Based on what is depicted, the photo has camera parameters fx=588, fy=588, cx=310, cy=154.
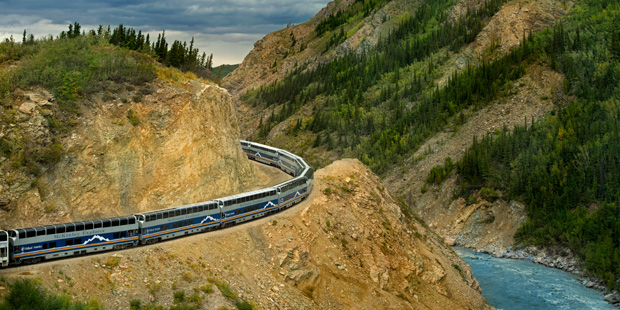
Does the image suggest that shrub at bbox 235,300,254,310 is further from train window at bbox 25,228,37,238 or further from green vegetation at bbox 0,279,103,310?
train window at bbox 25,228,37,238

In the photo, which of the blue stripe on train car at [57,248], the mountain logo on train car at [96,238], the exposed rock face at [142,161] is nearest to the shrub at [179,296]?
the blue stripe on train car at [57,248]

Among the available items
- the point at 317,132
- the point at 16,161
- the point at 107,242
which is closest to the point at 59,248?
the point at 107,242

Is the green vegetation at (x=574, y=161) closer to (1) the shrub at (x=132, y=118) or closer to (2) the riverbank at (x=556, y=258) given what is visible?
(2) the riverbank at (x=556, y=258)

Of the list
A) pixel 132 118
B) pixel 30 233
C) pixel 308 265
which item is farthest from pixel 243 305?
pixel 132 118

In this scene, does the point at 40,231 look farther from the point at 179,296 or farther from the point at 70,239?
the point at 179,296

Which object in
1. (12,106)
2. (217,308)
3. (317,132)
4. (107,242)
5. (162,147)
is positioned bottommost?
(317,132)

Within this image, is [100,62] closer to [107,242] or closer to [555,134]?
[107,242]
